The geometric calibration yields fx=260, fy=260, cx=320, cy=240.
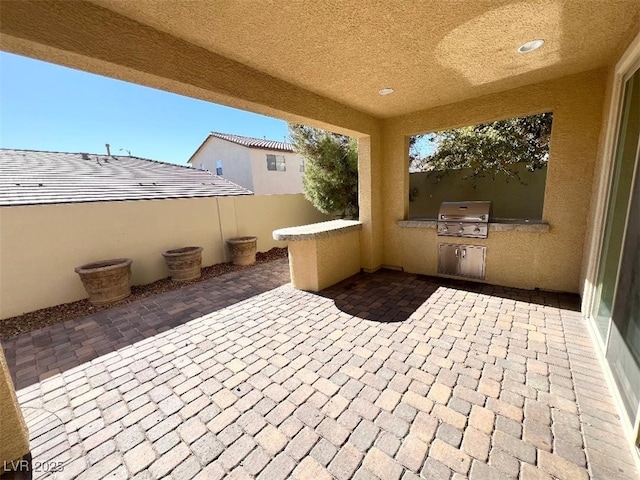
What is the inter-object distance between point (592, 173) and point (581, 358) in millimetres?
2522

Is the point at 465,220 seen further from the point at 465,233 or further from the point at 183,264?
the point at 183,264

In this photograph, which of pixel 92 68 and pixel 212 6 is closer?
pixel 212 6

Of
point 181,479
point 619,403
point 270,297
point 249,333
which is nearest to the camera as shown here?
point 181,479

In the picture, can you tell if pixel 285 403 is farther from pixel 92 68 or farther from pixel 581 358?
pixel 92 68

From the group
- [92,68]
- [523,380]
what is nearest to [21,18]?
[92,68]

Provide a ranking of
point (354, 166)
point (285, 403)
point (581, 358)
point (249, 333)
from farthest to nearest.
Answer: point (354, 166) < point (249, 333) < point (581, 358) < point (285, 403)

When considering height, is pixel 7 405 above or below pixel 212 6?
below

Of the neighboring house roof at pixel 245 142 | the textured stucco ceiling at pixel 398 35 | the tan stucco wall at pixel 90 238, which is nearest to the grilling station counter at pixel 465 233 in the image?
the textured stucco ceiling at pixel 398 35

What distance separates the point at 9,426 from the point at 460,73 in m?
5.18

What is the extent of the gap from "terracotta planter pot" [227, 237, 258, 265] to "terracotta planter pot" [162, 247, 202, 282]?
1100mm

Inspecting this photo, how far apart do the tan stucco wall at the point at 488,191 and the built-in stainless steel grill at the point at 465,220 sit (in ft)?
4.71

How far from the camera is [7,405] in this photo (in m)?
1.66

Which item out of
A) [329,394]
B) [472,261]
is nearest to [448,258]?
[472,261]

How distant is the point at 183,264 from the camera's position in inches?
218
